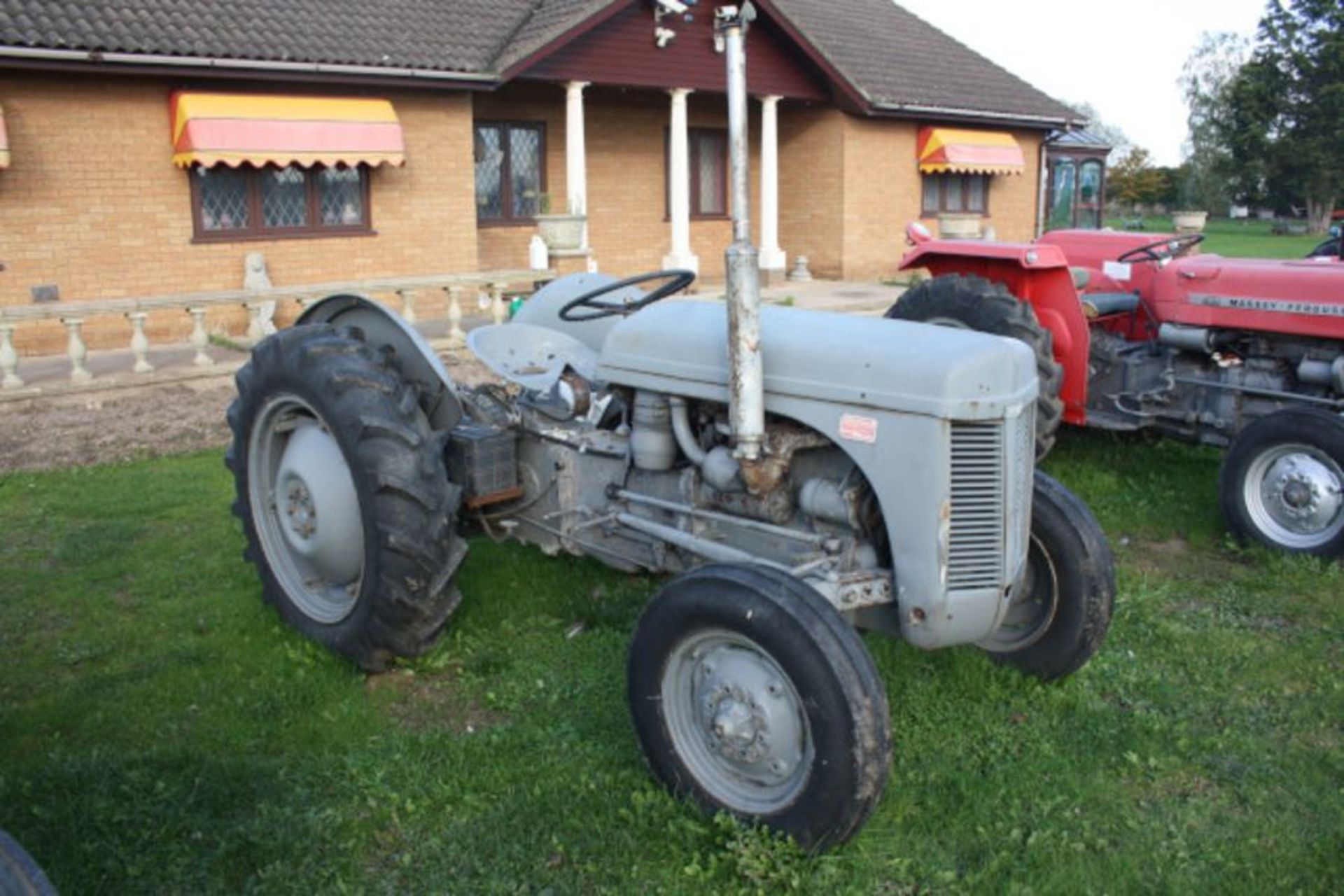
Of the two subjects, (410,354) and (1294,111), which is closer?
(410,354)

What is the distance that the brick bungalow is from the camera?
37.8ft

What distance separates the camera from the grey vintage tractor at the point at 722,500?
2.92 meters

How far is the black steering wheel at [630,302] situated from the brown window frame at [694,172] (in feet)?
43.2

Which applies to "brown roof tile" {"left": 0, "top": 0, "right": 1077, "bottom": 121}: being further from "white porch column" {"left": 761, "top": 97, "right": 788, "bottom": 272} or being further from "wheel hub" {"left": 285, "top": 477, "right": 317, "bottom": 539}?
"wheel hub" {"left": 285, "top": 477, "right": 317, "bottom": 539}

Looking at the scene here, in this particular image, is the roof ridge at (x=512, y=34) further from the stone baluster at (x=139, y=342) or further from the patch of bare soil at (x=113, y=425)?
the patch of bare soil at (x=113, y=425)

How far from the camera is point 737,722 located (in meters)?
2.95

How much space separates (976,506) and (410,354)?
218 centimetres

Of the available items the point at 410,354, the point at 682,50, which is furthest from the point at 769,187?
the point at 410,354

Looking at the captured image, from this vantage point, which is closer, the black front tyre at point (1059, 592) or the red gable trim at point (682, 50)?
the black front tyre at point (1059, 592)

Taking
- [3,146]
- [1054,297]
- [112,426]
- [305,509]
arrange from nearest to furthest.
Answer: [305,509] < [1054,297] < [112,426] < [3,146]

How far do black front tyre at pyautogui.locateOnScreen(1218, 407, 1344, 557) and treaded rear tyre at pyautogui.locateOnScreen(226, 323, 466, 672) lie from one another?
3510 mm

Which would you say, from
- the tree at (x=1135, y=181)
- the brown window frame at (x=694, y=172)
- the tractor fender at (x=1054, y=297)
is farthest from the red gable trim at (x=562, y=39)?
the tree at (x=1135, y=181)

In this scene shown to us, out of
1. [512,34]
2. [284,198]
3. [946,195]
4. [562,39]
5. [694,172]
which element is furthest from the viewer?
[946,195]

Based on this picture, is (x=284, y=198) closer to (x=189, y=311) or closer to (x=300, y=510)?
(x=189, y=311)
